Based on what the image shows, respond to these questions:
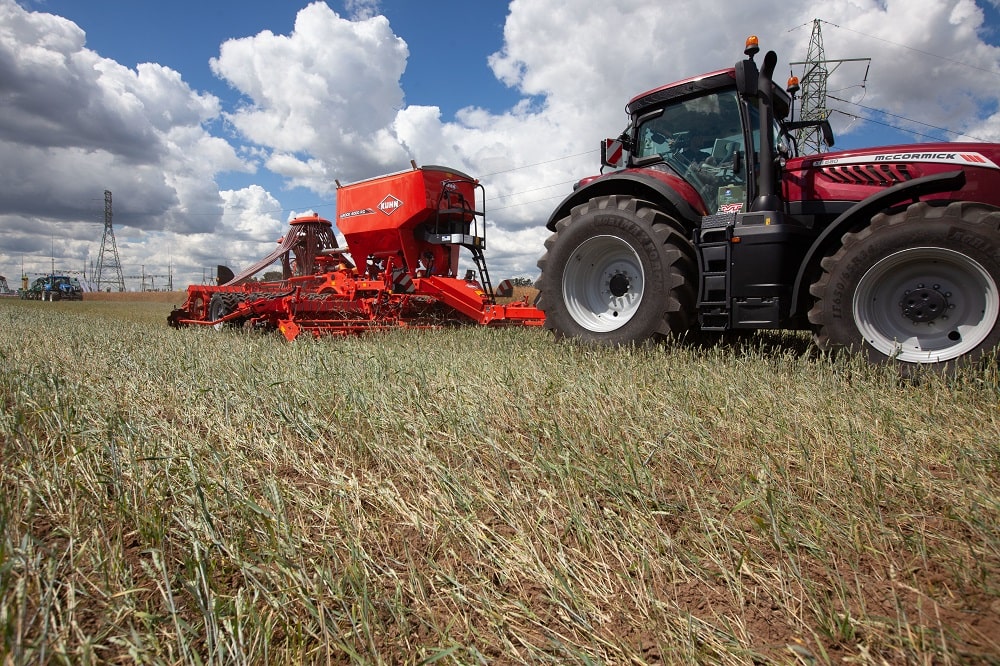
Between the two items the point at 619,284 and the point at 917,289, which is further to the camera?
Answer: the point at 619,284

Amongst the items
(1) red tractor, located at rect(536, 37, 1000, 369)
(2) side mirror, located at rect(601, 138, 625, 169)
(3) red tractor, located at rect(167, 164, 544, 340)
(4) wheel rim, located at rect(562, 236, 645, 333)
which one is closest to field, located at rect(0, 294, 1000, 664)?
(1) red tractor, located at rect(536, 37, 1000, 369)

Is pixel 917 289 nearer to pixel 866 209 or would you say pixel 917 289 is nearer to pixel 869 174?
pixel 866 209

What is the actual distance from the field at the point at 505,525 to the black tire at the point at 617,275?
134 cm

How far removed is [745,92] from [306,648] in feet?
12.9

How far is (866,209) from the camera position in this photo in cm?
331

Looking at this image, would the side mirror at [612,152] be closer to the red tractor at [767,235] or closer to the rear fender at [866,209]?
the red tractor at [767,235]

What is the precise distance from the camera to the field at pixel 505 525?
1.02 m

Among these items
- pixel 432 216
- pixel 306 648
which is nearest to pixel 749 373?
pixel 306 648

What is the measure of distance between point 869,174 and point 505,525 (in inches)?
146

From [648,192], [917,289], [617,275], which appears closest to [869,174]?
[917,289]

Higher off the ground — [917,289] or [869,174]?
[869,174]

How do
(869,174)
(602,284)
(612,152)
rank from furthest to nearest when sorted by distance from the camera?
(612,152) → (602,284) → (869,174)

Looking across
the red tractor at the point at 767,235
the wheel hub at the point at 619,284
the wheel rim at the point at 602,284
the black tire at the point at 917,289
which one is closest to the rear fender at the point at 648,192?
the red tractor at the point at 767,235

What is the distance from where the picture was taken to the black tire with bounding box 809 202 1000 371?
2.85m
